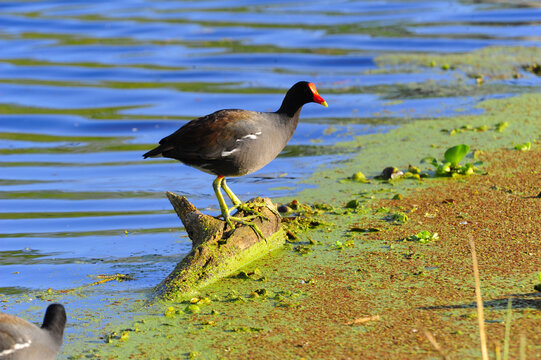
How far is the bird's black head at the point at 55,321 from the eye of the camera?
3.67 metres

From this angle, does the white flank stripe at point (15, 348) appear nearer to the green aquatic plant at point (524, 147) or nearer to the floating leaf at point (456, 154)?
the floating leaf at point (456, 154)

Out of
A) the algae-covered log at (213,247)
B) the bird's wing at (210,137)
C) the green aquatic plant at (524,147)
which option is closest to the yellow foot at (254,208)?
the algae-covered log at (213,247)

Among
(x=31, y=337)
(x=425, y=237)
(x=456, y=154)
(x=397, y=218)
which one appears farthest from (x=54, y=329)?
(x=456, y=154)

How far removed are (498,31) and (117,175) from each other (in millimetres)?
8622

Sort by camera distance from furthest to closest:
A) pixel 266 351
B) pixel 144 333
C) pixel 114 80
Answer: pixel 114 80 < pixel 144 333 < pixel 266 351

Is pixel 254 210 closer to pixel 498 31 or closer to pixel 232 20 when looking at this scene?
pixel 498 31

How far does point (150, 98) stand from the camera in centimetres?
1132

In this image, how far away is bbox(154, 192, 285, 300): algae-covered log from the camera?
4.65 meters

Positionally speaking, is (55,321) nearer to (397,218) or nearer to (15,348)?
(15,348)

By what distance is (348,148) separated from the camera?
27.4 ft

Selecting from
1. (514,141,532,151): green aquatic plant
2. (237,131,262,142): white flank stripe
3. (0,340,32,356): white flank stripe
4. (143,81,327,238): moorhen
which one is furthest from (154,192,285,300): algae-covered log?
(514,141,532,151): green aquatic plant

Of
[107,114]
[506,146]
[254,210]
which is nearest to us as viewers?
[254,210]

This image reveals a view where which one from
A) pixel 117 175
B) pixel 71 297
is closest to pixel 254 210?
pixel 71 297

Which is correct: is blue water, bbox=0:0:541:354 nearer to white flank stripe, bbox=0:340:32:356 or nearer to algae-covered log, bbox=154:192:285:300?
algae-covered log, bbox=154:192:285:300
